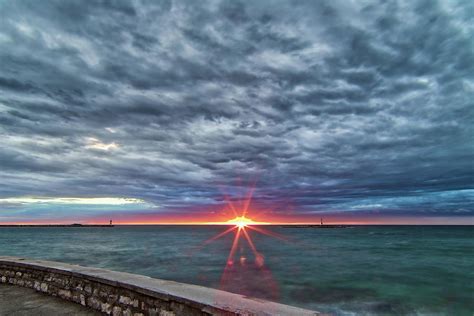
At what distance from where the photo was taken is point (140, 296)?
4.64 metres

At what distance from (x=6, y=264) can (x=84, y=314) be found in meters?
4.68

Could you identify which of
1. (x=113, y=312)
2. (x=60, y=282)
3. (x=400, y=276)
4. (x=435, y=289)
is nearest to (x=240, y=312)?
(x=113, y=312)

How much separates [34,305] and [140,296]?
275 cm

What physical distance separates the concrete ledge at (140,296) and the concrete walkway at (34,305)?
0.48ft

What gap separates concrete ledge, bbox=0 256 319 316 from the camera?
3.73 meters

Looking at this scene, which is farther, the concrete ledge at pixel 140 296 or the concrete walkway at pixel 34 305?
the concrete walkway at pixel 34 305

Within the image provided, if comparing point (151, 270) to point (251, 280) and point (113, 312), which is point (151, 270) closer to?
point (251, 280)

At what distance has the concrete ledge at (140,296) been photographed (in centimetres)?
373

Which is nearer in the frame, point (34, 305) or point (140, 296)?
point (140, 296)

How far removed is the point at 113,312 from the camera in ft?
16.4

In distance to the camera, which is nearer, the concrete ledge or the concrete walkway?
the concrete ledge

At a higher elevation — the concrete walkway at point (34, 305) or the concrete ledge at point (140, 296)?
the concrete ledge at point (140, 296)

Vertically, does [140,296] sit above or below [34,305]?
above

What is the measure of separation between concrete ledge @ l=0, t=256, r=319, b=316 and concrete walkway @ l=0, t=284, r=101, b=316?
0.14 metres
